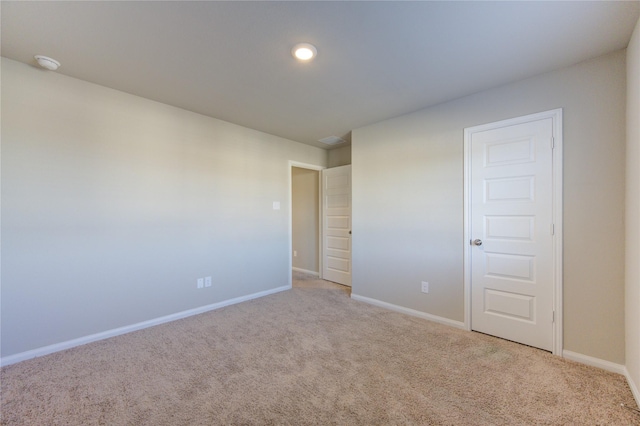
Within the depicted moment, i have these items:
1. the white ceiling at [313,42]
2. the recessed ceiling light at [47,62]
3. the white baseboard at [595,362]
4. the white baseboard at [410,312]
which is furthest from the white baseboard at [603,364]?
the recessed ceiling light at [47,62]

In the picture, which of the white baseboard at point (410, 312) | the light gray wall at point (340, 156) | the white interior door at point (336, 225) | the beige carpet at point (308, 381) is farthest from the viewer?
the light gray wall at point (340, 156)

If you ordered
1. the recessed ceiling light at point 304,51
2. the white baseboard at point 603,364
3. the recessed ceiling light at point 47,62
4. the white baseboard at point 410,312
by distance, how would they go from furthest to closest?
the white baseboard at point 410,312
the recessed ceiling light at point 47,62
the recessed ceiling light at point 304,51
the white baseboard at point 603,364

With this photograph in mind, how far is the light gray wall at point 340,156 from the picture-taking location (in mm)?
4801

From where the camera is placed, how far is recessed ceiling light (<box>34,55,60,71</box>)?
2125 mm

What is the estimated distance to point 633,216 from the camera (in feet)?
5.96

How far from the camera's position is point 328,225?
487 cm

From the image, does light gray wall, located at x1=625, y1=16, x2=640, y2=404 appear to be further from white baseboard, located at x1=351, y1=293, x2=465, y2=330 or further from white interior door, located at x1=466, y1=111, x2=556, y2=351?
white baseboard, located at x1=351, y1=293, x2=465, y2=330

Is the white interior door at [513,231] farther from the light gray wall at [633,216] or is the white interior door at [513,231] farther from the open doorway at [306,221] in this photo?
the open doorway at [306,221]

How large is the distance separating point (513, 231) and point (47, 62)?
4393 millimetres

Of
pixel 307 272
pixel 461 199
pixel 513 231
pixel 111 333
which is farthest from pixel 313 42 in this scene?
pixel 307 272

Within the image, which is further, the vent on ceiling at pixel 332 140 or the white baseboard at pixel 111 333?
the vent on ceiling at pixel 332 140

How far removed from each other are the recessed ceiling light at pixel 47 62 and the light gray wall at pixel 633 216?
4340 millimetres

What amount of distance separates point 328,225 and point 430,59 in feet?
10.5

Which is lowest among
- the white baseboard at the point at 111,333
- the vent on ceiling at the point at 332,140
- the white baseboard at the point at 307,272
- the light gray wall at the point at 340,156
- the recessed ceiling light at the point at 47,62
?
the white baseboard at the point at 307,272
